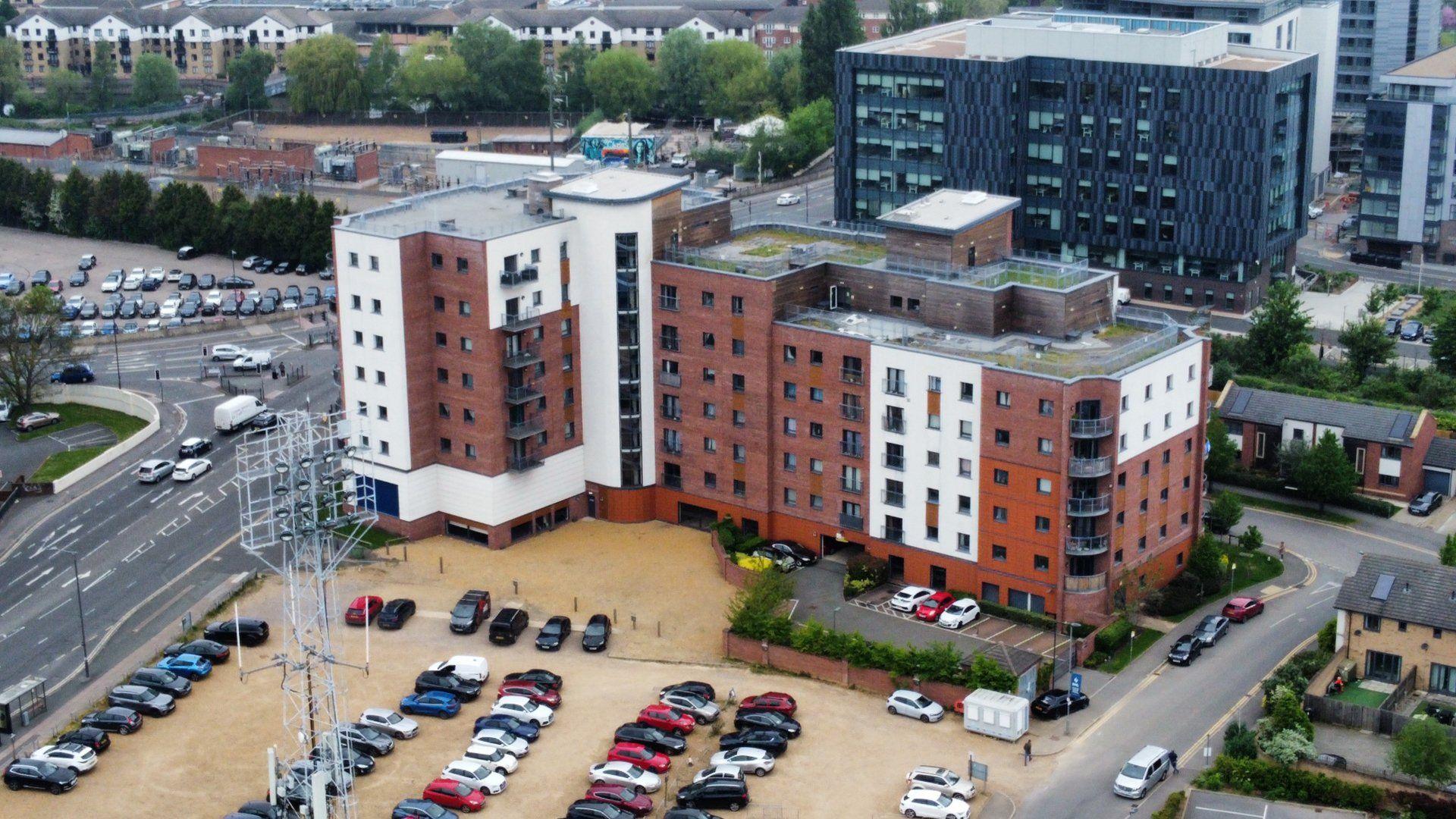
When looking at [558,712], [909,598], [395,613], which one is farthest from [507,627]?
[909,598]

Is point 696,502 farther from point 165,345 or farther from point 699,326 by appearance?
point 165,345

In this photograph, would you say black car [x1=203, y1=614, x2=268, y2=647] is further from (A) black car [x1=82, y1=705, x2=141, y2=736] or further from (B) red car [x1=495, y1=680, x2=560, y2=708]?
(B) red car [x1=495, y1=680, x2=560, y2=708]

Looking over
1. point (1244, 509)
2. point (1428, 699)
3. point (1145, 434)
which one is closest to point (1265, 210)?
point (1244, 509)

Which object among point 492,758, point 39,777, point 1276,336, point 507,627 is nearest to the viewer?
point 39,777

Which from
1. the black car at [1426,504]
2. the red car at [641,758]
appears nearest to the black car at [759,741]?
the red car at [641,758]

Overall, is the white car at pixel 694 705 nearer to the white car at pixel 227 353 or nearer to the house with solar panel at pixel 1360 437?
the house with solar panel at pixel 1360 437

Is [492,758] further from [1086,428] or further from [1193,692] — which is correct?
[1193,692]

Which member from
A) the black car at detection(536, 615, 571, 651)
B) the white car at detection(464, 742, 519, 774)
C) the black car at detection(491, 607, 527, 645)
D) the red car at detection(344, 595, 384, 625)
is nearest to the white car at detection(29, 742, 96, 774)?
the white car at detection(464, 742, 519, 774)

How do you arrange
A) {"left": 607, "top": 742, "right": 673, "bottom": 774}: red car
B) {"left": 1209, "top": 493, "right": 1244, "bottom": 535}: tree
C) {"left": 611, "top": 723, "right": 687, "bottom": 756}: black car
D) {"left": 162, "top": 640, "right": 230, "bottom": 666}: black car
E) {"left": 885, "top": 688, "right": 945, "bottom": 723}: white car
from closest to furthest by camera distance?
{"left": 607, "top": 742, "right": 673, "bottom": 774}: red car
{"left": 611, "top": 723, "right": 687, "bottom": 756}: black car
{"left": 885, "top": 688, "right": 945, "bottom": 723}: white car
{"left": 162, "top": 640, "right": 230, "bottom": 666}: black car
{"left": 1209, "top": 493, "right": 1244, "bottom": 535}: tree
